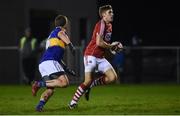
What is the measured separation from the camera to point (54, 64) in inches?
607

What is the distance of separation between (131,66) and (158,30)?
38.5ft

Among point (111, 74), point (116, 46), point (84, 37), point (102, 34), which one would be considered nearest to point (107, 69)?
point (111, 74)

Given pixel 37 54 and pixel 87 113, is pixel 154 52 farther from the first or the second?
pixel 87 113

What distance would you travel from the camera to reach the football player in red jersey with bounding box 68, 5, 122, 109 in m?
16.0

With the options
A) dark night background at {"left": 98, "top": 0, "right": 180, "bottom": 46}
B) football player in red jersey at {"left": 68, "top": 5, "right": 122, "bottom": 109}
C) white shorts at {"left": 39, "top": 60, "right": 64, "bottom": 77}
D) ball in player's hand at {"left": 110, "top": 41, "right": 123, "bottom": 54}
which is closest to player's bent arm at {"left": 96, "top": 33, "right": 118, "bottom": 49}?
football player in red jersey at {"left": 68, "top": 5, "right": 122, "bottom": 109}

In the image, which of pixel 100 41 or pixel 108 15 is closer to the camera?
pixel 100 41

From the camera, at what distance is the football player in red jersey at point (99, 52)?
1602 centimetres

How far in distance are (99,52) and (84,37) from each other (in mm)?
21230

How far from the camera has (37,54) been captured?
29.9 meters

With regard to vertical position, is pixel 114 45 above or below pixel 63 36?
below

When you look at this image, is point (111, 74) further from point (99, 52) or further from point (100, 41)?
point (100, 41)

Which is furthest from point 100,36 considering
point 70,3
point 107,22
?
point 70,3

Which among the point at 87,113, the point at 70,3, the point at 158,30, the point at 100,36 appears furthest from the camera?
the point at 158,30

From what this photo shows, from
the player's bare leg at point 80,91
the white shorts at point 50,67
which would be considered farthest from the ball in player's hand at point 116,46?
the white shorts at point 50,67
